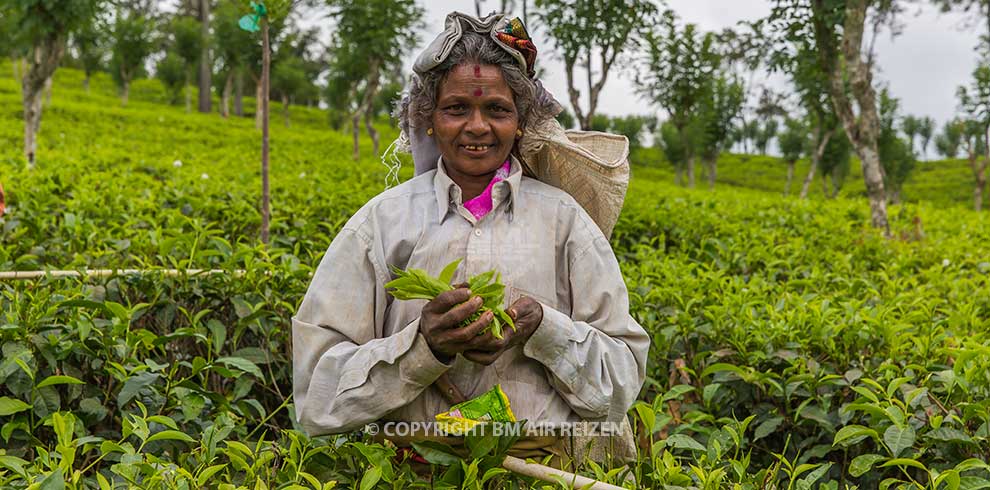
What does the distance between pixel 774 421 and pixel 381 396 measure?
1.42m

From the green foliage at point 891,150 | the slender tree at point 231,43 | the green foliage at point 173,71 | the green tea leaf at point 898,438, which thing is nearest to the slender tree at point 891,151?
the green foliage at point 891,150

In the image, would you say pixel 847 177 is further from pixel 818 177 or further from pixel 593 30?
pixel 593 30

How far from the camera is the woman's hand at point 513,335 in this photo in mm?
1444

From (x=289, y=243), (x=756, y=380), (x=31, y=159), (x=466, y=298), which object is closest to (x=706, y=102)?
(x=31, y=159)

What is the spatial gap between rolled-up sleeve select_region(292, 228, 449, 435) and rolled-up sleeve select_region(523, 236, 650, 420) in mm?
236

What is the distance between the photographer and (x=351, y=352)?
1.61 metres

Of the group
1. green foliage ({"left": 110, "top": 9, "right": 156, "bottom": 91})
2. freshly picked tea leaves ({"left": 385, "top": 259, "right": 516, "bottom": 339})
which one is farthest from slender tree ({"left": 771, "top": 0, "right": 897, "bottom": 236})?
green foliage ({"left": 110, "top": 9, "right": 156, "bottom": 91})

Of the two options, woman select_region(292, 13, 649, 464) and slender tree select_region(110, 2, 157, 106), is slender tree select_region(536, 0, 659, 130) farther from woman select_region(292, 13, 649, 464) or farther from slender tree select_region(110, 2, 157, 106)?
slender tree select_region(110, 2, 157, 106)

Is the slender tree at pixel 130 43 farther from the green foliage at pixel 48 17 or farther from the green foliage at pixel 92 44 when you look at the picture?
the green foliage at pixel 48 17

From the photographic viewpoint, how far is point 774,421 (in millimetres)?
2447

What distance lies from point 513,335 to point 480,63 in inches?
23.4

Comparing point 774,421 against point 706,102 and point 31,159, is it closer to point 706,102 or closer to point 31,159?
point 31,159

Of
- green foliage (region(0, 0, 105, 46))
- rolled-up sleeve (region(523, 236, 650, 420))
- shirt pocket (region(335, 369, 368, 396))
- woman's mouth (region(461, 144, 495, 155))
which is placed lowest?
shirt pocket (region(335, 369, 368, 396))

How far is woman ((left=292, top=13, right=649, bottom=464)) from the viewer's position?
1.60 m
